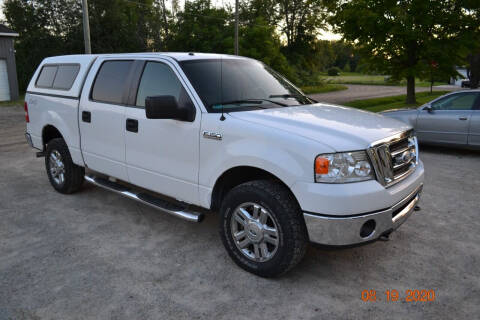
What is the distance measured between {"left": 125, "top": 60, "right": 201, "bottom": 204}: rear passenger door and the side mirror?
6cm

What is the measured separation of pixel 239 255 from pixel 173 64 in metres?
2.01

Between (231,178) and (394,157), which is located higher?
(394,157)

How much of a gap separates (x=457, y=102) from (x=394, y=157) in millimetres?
6567

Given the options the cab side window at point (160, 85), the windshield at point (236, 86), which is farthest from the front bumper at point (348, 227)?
the cab side window at point (160, 85)

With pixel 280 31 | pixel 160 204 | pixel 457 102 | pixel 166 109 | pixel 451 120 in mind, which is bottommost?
pixel 160 204

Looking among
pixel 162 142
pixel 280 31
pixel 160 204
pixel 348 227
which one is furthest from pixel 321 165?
pixel 280 31

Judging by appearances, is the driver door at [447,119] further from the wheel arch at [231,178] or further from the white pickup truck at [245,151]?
the wheel arch at [231,178]

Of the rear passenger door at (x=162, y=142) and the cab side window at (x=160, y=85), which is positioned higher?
the cab side window at (x=160, y=85)

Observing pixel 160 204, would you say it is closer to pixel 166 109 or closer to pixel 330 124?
pixel 166 109

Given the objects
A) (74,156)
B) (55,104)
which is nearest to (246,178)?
(74,156)

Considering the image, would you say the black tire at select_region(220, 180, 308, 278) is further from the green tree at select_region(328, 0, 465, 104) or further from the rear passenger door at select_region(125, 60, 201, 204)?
the green tree at select_region(328, 0, 465, 104)

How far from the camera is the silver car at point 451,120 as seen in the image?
888 cm

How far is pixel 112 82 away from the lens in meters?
5.09

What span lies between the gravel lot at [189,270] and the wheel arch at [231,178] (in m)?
0.59
